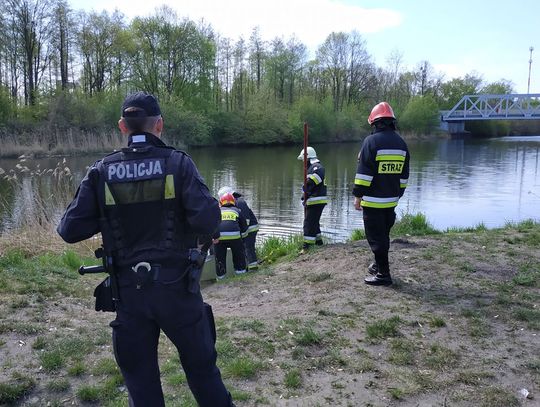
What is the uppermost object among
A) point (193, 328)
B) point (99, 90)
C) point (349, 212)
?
point (99, 90)

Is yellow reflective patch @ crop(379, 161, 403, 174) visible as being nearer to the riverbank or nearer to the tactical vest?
the riverbank

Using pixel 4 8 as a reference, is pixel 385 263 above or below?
below

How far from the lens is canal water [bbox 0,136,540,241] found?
14072 millimetres

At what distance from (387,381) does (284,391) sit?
773 mm

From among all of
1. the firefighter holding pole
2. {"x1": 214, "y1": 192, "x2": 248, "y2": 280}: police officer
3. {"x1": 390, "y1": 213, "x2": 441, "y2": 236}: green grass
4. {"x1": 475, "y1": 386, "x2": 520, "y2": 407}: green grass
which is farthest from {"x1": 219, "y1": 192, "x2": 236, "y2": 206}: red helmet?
{"x1": 475, "y1": 386, "x2": 520, "y2": 407}: green grass

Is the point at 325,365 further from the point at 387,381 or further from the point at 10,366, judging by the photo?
the point at 10,366

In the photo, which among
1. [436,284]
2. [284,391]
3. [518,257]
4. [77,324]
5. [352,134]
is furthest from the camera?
[352,134]

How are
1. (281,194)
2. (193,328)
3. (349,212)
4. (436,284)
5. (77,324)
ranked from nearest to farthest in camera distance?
(193,328) < (77,324) < (436,284) < (349,212) < (281,194)

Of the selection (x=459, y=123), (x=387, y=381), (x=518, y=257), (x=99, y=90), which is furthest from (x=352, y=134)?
(x=387, y=381)

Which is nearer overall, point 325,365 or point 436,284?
point 325,365

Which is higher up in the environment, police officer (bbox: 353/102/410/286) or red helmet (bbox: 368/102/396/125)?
red helmet (bbox: 368/102/396/125)

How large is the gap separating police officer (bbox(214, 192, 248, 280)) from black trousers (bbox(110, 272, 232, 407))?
555cm

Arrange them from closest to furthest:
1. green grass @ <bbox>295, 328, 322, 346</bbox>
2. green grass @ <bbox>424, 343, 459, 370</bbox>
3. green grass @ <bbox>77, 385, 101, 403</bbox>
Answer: green grass @ <bbox>77, 385, 101, 403</bbox> → green grass @ <bbox>424, 343, 459, 370</bbox> → green grass @ <bbox>295, 328, 322, 346</bbox>

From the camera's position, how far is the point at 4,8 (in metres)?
37.8
